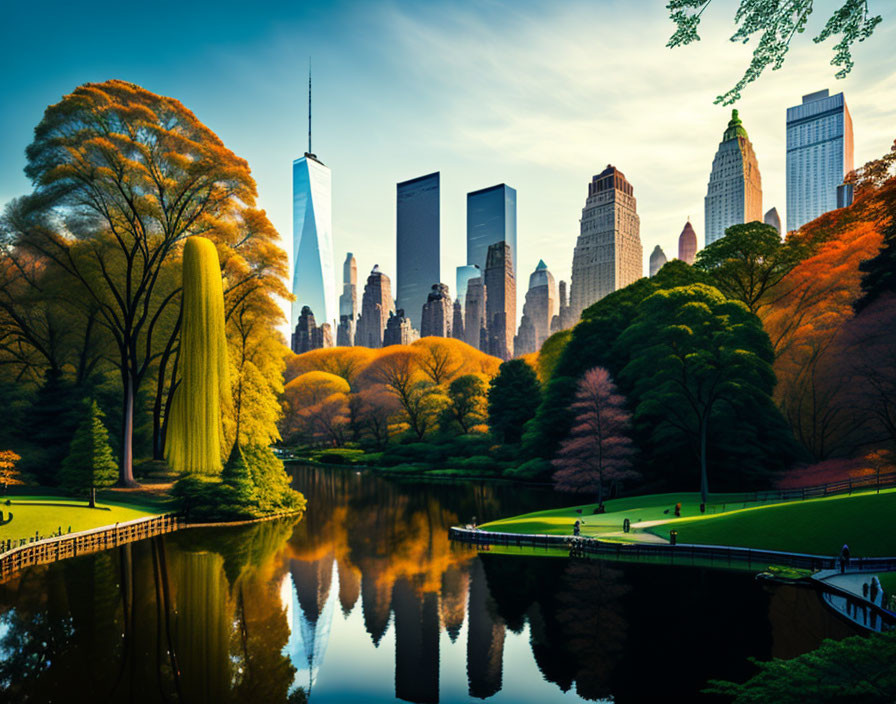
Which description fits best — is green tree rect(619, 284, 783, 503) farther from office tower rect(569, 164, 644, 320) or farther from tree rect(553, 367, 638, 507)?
office tower rect(569, 164, 644, 320)

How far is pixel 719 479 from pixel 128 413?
3613 cm

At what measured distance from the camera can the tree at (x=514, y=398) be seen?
54.6 metres

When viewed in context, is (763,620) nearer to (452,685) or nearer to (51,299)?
(452,685)

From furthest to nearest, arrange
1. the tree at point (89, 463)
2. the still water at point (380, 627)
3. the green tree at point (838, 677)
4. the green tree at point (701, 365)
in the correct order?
the green tree at point (701, 365), the tree at point (89, 463), the still water at point (380, 627), the green tree at point (838, 677)

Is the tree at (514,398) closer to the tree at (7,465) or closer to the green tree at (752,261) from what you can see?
the green tree at (752,261)

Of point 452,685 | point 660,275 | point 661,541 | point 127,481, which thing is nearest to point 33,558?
point 127,481

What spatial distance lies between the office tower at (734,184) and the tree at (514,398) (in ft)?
386

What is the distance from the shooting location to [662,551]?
22453 mm

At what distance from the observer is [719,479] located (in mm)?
37344

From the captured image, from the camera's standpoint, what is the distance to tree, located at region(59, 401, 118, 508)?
91.2 feet

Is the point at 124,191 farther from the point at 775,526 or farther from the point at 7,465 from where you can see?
the point at 775,526

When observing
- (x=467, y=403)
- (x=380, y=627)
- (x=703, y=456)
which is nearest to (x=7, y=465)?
(x=380, y=627)

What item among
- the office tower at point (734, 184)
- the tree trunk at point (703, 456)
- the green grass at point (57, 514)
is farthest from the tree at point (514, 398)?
the office tower at point (734, 184)

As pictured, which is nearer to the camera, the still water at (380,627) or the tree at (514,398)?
the still water at (380,627)
